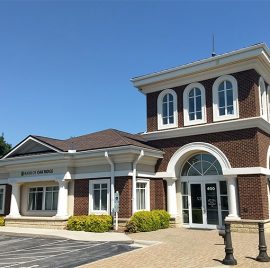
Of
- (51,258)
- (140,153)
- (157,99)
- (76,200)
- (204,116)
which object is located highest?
(157,99)

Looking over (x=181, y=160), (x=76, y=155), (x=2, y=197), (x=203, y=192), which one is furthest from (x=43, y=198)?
(x=203, y=192)

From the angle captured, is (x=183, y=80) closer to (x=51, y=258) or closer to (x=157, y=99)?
(x=157, y=99)

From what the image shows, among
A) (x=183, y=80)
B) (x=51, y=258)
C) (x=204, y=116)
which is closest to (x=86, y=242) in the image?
(x=51, y=258)

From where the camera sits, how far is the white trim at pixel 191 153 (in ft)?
55.0

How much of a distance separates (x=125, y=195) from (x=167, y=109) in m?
5.57

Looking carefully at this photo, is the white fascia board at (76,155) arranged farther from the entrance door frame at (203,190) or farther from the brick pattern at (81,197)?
the entrance door frame at (203,190)

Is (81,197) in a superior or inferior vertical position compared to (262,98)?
inferior

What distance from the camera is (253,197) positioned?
15633 millimetres

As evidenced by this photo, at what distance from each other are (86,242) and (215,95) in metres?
9.67

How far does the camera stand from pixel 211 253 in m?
10.7

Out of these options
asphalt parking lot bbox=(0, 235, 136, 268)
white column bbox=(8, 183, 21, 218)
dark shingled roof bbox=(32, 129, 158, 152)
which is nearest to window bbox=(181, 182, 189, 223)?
dark shingled roof bbox=(32, 129, 158, 152)

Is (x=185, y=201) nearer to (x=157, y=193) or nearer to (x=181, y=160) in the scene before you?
(x=157, y=193)

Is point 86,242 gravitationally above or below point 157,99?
below

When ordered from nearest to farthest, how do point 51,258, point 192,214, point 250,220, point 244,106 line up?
point 51,258, point 250,220, point 244,106, point 192,214
